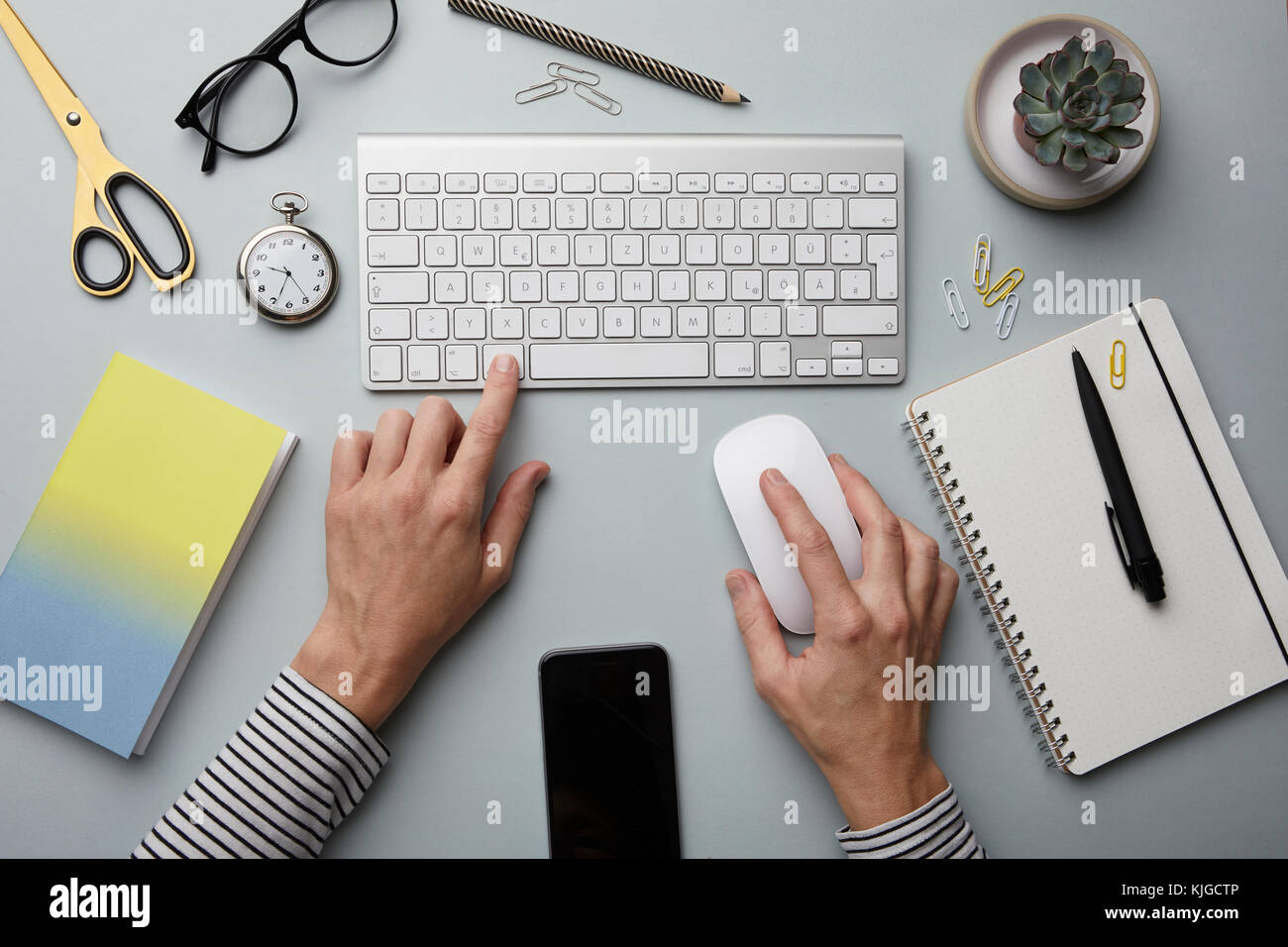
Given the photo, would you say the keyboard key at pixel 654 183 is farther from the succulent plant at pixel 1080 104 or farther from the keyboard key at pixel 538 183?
the succulent plant at pixel 1080 104

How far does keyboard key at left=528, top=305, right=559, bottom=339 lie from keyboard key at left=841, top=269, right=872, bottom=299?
0.33 m

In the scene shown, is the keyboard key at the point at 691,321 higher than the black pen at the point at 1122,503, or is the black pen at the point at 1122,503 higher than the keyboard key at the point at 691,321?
the keyboard key at the point at 691,321

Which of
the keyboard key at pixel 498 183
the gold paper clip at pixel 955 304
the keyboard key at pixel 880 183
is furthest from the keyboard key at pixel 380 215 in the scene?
the gold paper clip at pixel 955 304

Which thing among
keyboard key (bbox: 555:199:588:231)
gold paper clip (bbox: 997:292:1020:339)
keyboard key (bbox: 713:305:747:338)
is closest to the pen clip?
gold paper clip (bbox: 997:292:1020:339)

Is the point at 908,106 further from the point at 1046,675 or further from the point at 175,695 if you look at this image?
the point at 175,695

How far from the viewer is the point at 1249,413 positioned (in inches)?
37.7

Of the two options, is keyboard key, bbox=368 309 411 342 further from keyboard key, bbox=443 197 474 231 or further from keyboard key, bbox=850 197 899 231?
keyboard key, bbox=850 197 899 231

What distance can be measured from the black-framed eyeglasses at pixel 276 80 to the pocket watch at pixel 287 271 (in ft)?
0.33

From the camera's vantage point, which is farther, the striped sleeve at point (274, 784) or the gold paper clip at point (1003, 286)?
the gold paper clip at point (1003, 286)

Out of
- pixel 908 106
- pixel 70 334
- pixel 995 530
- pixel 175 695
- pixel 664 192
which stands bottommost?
pixel 175 695

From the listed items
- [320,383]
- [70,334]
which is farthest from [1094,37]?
[70,334]

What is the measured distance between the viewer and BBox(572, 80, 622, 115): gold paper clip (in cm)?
93

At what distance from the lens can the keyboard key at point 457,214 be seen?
2.92ft
